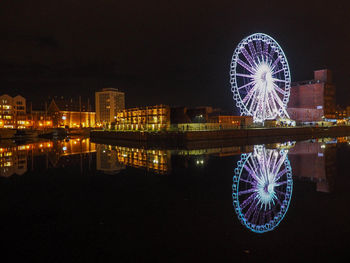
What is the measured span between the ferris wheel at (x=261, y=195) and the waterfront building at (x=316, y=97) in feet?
211

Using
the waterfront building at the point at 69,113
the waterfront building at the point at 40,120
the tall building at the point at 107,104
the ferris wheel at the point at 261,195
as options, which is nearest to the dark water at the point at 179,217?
the ferris wheel at the point at 261,195

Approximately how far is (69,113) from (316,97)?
219 ft

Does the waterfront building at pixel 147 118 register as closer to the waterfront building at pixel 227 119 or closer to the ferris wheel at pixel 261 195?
the waterfront building at pixel 227 119

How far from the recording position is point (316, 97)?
7288 cm

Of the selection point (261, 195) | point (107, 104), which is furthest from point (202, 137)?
point (107, 104)

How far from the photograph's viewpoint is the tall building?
76.2m

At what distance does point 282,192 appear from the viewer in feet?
25.1

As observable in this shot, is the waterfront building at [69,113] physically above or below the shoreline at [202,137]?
above

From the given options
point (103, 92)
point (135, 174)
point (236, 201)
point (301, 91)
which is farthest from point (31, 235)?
point (301, 91)

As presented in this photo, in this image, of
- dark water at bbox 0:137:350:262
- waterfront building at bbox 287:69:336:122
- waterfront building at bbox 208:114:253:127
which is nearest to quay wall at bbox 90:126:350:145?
waterfront building at bbox 208:114:253:127

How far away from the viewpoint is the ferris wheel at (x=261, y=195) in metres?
5.58

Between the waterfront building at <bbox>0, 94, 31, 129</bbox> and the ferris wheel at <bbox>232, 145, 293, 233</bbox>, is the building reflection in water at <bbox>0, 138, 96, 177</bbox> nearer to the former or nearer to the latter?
the ferris wheel at <bbox>232, 145, 293, 233</bbox>

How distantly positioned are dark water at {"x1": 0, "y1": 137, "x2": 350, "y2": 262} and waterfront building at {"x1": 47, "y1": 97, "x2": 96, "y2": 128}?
206 feet

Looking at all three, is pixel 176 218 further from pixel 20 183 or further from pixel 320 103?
pixel 320 103
